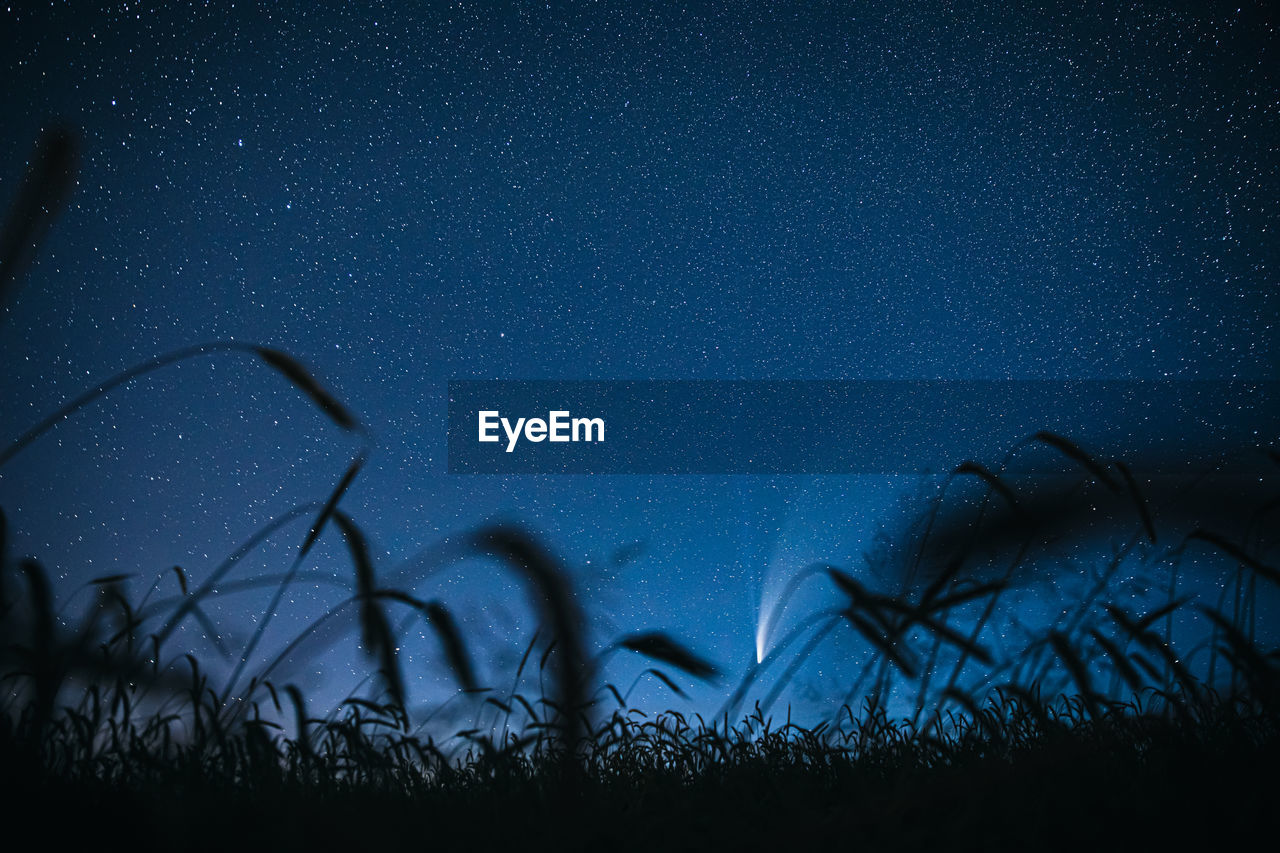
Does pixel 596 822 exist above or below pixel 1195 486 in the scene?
below

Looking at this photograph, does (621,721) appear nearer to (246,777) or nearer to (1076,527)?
(246,777)

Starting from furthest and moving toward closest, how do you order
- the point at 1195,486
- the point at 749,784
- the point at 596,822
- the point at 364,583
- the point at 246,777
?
the point at 1195,486 < the point at 749,784 < the point at 246,777 < the point at 364,583 < the point at 596,822

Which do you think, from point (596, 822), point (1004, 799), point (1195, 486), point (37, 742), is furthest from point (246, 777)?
point (1195, 486)

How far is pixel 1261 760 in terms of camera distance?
132cm

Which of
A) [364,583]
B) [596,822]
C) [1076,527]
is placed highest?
[1076,527]

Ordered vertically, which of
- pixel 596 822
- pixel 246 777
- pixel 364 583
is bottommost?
pixel 596 822

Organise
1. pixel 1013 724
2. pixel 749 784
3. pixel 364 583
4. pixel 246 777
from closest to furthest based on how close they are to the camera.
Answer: pixel 364 583, pixel 246 777, pixel 749 784, pixel 1013 724

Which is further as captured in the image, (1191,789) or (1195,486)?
(1195,486)

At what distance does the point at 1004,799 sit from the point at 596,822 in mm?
615

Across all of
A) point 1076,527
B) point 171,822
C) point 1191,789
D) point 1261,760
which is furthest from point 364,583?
point 1076,527

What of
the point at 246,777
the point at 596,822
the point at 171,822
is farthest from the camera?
the point at 246,777

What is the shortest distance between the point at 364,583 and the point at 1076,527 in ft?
6.28

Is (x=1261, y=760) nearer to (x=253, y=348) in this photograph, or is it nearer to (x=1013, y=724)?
(x=1013, y=724)

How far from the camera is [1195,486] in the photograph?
2.14m
